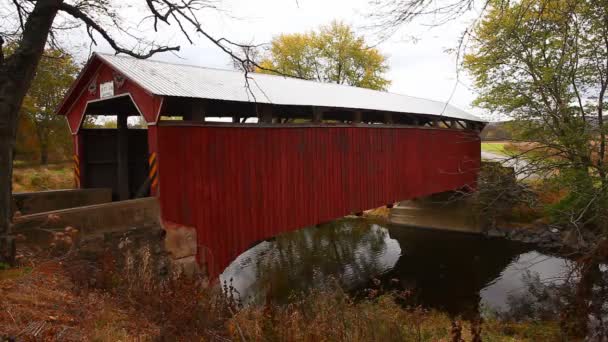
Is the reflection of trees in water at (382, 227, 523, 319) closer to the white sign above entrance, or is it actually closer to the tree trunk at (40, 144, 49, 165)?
the white sign above entrance

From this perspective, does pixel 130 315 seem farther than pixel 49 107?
No

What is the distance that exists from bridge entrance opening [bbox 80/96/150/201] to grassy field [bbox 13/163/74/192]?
7.47 m

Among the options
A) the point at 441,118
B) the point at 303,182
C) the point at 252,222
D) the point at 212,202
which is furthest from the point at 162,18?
the point at 441,118

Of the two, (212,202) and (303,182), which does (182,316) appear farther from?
(303,182)

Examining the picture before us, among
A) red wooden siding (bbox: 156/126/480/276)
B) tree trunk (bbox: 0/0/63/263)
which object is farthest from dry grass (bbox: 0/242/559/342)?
red wooden siding (bbox: 156/126/480/276)

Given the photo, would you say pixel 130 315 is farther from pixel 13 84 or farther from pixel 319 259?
pixel 319 259

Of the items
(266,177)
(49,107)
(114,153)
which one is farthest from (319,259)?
(49,107)

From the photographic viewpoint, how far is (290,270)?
11438mm

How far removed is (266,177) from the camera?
652cm

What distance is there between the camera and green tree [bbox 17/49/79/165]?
585 inches

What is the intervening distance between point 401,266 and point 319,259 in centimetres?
269

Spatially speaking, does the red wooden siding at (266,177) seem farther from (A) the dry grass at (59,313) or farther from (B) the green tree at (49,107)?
(B) the green tree at (49,107)

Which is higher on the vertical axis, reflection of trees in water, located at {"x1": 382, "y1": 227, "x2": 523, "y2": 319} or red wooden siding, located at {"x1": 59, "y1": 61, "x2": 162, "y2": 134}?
red wooden siding, located at {"x1": 59, "y1": 61, "x2": 162, "y2": 134}

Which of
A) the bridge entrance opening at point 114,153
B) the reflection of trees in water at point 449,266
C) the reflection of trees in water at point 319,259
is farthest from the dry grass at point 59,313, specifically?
the reflection of trees in water at point 449,266
